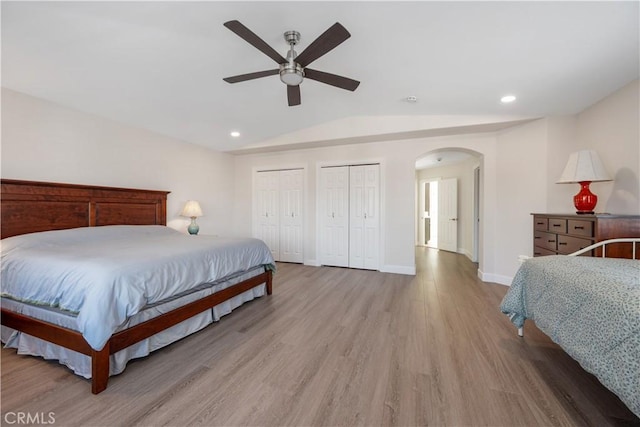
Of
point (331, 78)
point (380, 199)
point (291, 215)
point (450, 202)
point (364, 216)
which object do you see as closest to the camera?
point (331, 78)

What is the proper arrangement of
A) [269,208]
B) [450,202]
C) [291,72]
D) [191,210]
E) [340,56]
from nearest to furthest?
[291,72]
[340,56]
[191,210]
[269,208]
[450,202]

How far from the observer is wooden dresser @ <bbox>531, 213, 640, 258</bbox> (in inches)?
90.7

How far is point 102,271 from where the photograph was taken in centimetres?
166

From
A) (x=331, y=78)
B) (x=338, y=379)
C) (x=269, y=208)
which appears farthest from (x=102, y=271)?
(x=269, y=208)

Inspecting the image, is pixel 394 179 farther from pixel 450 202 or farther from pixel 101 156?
pixel 101 156

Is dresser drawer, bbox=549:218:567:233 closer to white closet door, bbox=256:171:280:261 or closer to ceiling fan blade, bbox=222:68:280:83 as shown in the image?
ceiling fan blade, bbox=222:68:280:83

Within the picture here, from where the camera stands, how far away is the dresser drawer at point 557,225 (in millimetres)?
2766

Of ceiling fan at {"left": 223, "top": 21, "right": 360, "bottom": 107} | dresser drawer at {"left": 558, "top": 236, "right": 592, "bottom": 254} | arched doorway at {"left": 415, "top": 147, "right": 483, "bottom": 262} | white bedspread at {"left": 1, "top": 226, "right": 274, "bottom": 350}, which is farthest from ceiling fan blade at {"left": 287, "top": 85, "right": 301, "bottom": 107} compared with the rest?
arched doorway at {"left": 415, "top": 147, "right": 483, "bottom": 262}

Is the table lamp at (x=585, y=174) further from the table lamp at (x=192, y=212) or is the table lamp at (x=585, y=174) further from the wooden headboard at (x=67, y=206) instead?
the wooden headboard at (x=67, y=206)

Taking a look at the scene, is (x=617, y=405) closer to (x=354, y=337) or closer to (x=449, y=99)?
(x=354, y=337)

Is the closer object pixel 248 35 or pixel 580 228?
pixel 248 35

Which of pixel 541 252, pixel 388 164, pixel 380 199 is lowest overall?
pixel 541 252

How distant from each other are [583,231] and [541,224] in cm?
70

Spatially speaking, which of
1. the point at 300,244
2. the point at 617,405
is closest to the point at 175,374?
the point at 617,405
